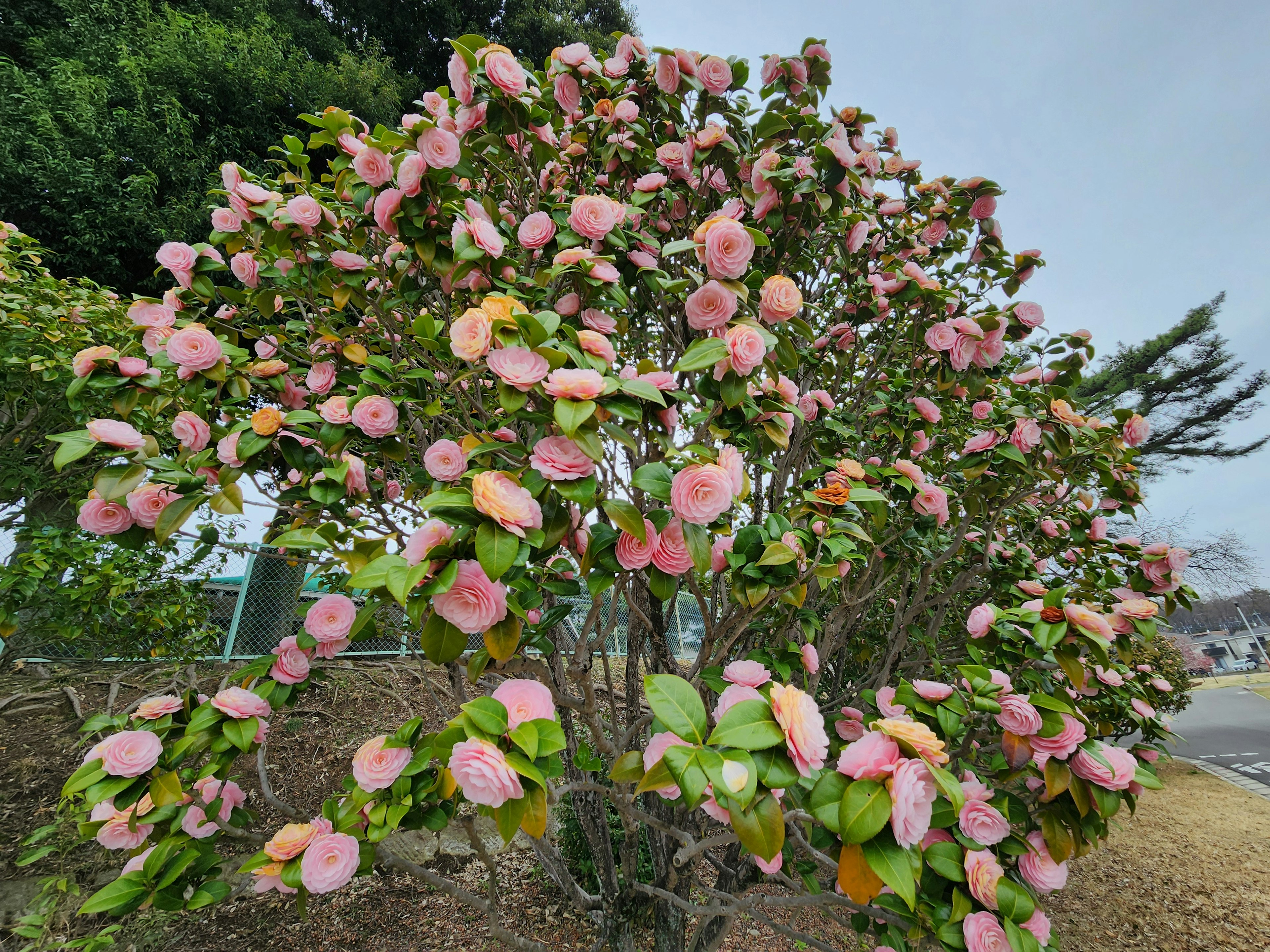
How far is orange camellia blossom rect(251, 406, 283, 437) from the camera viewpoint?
1300 millimetres

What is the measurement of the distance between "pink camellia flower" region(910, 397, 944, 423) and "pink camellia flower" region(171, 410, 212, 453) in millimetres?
2339

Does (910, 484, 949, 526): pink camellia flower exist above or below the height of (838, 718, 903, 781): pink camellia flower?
above

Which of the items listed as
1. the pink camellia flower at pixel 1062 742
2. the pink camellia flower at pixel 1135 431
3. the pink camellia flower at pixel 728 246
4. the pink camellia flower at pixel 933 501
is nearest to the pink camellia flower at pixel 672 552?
the pink camellia flower at pixel 728 246

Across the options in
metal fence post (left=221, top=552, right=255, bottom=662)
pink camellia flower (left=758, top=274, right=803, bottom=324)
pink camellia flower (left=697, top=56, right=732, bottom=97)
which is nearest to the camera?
pink camellia flower (left=758, top=274, right=803, bottom=324)

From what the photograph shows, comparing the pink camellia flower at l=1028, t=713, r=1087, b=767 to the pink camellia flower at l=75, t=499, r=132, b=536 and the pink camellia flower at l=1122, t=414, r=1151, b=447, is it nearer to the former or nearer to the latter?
the pink camellia flower at l=1122, t=414, r=1151, b=447

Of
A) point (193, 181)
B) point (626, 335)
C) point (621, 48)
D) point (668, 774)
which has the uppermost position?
point (193, 181)

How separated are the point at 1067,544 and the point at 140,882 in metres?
3.55

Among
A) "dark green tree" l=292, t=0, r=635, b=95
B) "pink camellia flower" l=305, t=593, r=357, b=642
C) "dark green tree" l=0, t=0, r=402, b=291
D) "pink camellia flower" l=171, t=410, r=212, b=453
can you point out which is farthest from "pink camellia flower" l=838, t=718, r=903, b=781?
"dark green tree" l=292, t=0, r=635, b=95

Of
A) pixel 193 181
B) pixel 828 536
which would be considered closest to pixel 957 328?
pixel 828 536

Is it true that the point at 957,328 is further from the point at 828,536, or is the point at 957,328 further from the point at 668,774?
the point at 668,774

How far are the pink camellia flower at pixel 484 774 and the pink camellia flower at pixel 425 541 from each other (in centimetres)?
30

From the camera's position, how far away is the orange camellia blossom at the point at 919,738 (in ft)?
2.74

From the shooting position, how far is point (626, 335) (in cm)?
220

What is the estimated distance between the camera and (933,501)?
1799mm
